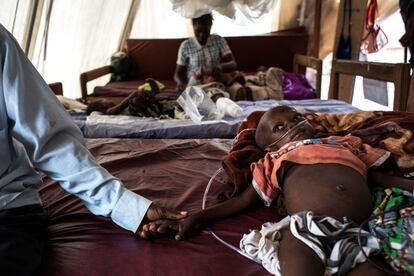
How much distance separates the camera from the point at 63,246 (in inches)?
34.3

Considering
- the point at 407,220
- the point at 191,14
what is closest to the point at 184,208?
the point at 407,220

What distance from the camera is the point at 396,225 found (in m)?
0.78

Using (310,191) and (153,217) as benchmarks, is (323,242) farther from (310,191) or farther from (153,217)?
(153,217)

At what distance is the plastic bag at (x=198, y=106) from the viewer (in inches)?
86.1

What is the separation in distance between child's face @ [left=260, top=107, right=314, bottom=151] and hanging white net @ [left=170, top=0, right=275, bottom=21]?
2409 mm

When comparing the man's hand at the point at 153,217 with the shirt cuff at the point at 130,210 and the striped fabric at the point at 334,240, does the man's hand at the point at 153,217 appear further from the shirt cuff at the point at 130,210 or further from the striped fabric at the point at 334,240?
the striped fabric at the point at 334,240

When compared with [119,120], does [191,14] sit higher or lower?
higher

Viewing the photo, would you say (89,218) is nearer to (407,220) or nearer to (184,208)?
(184,208)

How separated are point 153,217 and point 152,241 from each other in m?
0.06

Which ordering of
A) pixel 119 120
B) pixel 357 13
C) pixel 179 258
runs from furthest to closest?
pixel 357 13
pixel 119 120
pixel 179 258

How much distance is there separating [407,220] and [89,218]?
0.81m

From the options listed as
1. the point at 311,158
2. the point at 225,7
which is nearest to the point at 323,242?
the point at 311,158

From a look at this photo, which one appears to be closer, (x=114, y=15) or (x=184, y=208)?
(x=184, y=208)

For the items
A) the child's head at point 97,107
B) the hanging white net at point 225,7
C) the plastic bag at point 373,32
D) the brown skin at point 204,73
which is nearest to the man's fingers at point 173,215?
the child's head at point 97,107
